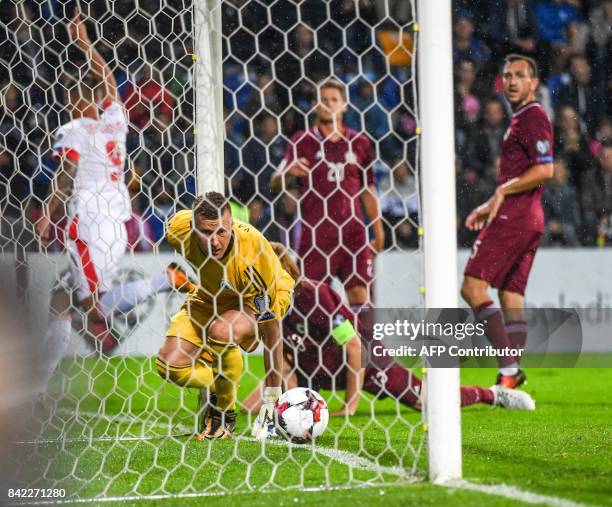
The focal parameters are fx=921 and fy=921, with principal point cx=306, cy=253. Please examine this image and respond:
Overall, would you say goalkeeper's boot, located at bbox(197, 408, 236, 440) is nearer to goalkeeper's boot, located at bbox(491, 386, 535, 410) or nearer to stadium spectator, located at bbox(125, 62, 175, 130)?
stadium spectator, located at bbox(125, 62, 175, 130)

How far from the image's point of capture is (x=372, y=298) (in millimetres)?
7590

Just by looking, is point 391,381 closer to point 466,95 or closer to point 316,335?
point 316,335

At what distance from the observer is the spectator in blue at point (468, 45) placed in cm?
921

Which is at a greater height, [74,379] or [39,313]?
[39,313]

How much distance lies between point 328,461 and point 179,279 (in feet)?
5.48

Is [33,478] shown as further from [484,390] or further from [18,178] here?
[18,178]

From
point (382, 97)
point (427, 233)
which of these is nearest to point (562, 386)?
point (382, 97)

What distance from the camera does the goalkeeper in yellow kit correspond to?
380 cm

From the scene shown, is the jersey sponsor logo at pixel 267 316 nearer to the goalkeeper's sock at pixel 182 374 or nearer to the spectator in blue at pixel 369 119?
the goalkeeper's sock at pixel 182 374

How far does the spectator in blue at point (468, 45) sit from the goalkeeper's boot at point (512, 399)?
472cm

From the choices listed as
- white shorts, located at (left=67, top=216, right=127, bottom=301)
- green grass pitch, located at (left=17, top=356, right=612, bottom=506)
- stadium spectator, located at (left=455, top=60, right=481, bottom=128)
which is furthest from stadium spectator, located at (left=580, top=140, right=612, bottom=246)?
white shorts, located at (left=67, top=216, right=127, bottom=301)

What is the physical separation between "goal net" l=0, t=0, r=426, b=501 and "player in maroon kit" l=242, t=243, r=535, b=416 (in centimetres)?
3

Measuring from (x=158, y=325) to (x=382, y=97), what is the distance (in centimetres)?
281

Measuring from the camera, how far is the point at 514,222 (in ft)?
21.1
